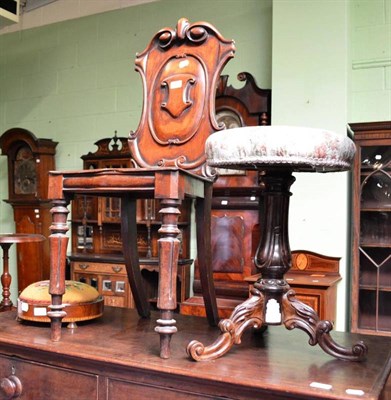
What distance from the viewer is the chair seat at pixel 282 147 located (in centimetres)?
138

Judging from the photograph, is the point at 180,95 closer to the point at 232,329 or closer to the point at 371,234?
the point at 232,329

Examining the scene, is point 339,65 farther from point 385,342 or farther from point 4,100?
point 4,100

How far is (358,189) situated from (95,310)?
193 centimetres

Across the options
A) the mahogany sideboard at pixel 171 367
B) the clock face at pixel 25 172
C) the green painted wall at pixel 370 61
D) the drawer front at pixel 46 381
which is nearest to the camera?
the mahogany sideboard at pixel 171 367

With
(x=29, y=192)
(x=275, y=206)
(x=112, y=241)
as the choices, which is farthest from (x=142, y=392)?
(x=29, y=192)

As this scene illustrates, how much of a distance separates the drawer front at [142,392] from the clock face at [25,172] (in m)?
3.27

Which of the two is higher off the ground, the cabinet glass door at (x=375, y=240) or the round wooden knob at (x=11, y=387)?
the cabinet glass door at (x=375, y=240)

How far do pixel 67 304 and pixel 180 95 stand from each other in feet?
A: 2.87

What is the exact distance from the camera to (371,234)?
3.20 meters

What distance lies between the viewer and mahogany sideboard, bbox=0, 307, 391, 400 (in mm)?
1317

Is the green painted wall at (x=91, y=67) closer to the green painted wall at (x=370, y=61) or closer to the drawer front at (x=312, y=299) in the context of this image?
the green painted wall at (x=370, y=61)

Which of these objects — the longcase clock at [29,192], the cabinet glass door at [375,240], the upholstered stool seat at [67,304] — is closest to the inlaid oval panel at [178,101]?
the upholstered stool seat at [67,304]

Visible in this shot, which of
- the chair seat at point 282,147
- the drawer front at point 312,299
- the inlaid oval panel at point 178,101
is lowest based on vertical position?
the drawer front at point 312,299

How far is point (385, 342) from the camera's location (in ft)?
5.71
